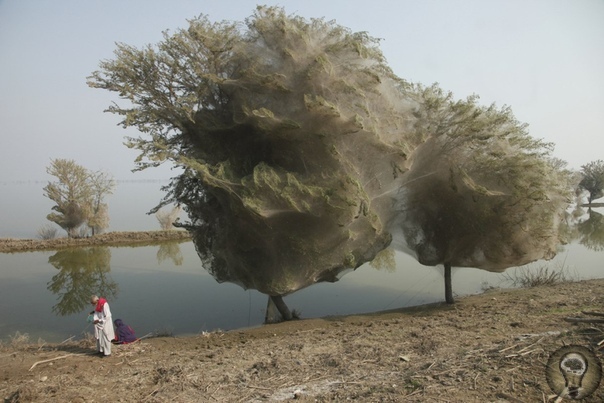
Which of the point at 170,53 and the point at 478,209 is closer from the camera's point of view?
the point at 170,53

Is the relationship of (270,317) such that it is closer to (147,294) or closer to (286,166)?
(286,166)

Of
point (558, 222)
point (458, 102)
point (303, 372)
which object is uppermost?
point (458, 102)

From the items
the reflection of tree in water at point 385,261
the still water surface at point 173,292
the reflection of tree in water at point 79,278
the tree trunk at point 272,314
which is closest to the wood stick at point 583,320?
the still water surface at point 173,292

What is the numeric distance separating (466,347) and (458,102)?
19.2ft

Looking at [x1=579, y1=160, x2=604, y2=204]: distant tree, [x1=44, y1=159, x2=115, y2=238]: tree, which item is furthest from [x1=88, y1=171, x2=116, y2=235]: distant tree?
[x1=579, y1=160, x2=604, y2=204]: distant tree

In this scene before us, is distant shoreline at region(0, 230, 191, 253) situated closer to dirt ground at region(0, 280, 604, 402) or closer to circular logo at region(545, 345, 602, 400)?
dirt ground at region(0, 280, 604, 402)

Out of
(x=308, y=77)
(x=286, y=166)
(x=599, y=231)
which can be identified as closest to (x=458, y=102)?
(x=308, y=77)

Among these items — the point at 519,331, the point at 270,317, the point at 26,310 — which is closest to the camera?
the point at 519,331

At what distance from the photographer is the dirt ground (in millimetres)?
5098

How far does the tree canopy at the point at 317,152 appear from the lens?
8.92m

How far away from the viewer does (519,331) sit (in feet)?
23.9

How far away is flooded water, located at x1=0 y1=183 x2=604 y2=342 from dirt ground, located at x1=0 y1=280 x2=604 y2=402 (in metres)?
2.61

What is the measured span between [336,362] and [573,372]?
3178mm

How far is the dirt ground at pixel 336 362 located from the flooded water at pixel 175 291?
2605 millimetres
